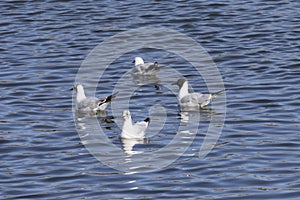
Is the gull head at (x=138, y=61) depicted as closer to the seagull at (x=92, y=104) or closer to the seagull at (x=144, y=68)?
the seagull at (x=144, y=68)

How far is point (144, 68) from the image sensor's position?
71.4 ft

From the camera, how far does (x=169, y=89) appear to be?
68.9ft

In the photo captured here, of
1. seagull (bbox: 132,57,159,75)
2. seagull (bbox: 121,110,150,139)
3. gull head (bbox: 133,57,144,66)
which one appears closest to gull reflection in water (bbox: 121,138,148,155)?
seagull (bbox: 121,110,150,139)

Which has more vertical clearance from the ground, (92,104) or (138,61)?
(138,61)

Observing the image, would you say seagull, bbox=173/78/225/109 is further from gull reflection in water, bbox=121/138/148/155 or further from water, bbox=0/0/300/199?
gull reflection in water, bbox=121/138/148/155

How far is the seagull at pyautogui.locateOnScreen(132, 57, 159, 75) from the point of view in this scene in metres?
21.7

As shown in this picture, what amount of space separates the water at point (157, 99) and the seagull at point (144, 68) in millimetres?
604

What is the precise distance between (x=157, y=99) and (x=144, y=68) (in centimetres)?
219

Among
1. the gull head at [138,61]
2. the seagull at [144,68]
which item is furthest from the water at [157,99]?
the seagull at [144,68]

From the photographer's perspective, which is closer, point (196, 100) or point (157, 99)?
point (196, 100)

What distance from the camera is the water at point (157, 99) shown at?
13891 millimetres

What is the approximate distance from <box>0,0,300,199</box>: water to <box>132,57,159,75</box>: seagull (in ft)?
1.98

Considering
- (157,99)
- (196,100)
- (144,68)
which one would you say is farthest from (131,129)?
(144,68)

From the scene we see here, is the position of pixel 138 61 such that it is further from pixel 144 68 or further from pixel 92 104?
pixel 92 104
